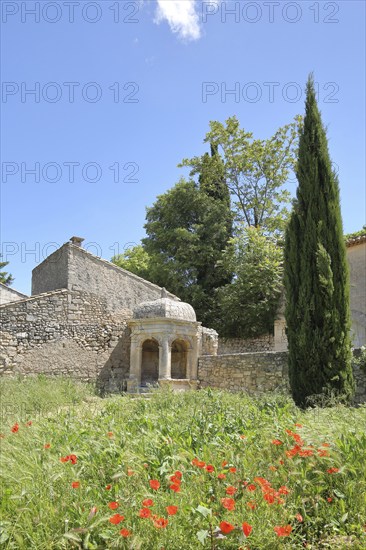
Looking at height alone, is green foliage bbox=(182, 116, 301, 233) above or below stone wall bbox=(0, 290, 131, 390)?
above

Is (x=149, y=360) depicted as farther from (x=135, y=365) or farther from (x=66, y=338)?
(x=66, y=338)

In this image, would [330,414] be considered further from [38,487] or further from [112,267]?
[112,267]

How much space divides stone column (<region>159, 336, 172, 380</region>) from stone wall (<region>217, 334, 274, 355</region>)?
317 inches

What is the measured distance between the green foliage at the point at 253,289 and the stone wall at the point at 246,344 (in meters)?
0.29

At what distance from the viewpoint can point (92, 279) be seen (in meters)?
15.2

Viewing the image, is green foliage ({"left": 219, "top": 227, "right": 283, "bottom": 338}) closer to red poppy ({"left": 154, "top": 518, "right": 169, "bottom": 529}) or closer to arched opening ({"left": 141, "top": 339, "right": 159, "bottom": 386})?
arched opening ({"left": 141, "top": 339, "right": 159, "bottom": 386})

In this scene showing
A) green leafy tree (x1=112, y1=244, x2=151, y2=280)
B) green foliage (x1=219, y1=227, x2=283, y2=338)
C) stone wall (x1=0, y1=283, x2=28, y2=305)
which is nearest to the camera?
stone wall (x1=0, y1=283, x2=28, y2=305)

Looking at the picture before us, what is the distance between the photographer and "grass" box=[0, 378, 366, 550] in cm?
292

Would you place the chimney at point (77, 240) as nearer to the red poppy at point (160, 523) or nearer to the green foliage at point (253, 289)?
the green foliage at point (253, 289)

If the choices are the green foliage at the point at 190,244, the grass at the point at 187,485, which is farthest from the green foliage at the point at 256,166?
the grass at the point at 187,485

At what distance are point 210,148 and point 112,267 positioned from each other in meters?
12.1

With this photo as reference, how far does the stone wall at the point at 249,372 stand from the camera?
37.6ft

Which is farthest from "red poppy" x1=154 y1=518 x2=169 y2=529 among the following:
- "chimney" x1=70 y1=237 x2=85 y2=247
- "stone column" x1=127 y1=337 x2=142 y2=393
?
"chimney" x1=70 y1=237 x2=85 y2=247

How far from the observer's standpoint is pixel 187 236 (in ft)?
72.0
